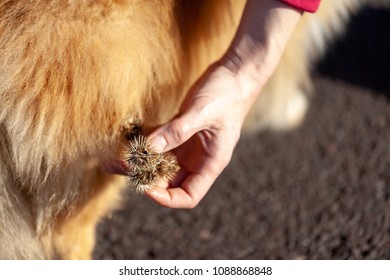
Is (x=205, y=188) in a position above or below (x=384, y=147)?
above

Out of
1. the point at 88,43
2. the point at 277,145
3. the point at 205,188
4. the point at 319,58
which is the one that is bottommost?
the point at 277,145

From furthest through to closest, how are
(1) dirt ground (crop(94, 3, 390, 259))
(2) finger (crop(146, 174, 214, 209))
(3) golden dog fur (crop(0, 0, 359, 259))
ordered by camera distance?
(1) dirt ground (crop(94, 3, 390, 259)) < (2) finger (crop(146, 174, 214, 209)) < (3) golden dog fur (crop(0, 0, 359, 259))

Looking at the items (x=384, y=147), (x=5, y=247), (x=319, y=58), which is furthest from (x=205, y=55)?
(x=319, y=58)

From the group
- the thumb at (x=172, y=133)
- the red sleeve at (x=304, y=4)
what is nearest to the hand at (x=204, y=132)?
the thumb at (x=172, y=133)

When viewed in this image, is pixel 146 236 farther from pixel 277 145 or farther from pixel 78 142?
pixel 78 142

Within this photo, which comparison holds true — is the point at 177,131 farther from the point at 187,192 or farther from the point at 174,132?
the point at 187,192

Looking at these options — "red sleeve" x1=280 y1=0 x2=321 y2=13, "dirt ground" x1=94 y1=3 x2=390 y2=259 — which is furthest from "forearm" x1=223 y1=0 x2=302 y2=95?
"dirt ground" x1=94 y1=3 x2=390 y2=259

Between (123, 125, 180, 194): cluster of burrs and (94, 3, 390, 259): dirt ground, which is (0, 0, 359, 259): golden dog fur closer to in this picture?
(123, 125, 180, 194): cluster of burrs
